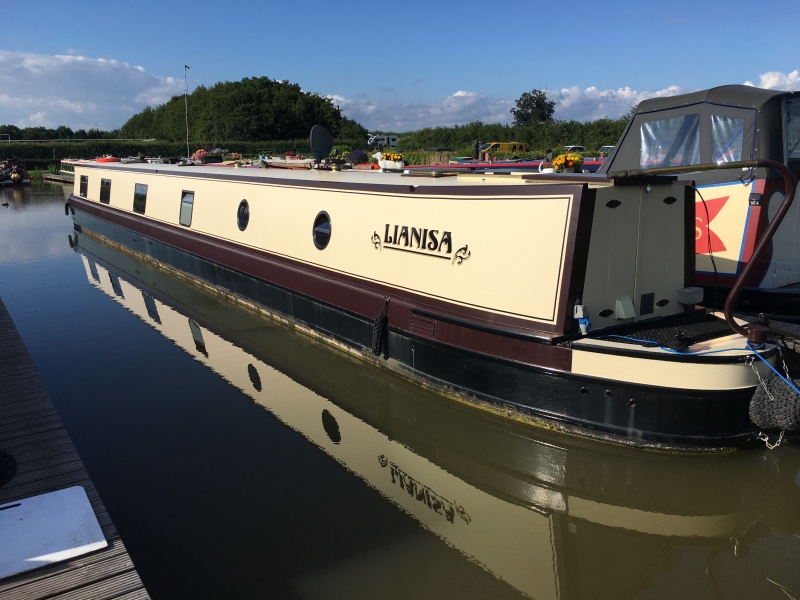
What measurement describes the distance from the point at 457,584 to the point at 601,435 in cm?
188

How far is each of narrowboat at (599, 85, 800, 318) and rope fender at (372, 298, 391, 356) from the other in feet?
10.4

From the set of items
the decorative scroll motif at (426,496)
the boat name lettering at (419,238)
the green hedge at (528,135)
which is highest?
the green hedge at (528,135)

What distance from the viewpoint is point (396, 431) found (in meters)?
5.58

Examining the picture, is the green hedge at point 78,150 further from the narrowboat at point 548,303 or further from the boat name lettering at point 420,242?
the boat name lettering at point 420,242

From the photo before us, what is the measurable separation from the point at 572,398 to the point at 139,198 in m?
10.7

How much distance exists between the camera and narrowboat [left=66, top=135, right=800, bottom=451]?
4566 mm

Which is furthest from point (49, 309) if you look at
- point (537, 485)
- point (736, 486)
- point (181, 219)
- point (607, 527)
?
point (736, 486)

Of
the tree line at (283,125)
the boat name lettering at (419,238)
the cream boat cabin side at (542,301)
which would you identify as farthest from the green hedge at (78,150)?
the boat name lettering at (419,238)

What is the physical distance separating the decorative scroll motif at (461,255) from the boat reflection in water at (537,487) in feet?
4.52

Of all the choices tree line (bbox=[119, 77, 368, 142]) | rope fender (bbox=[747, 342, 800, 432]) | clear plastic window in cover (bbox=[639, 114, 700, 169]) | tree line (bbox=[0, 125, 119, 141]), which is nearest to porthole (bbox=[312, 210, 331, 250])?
clear plastic window in cover (bbox=[639, 114, 700, 169])

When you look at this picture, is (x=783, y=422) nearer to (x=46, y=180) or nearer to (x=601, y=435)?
(x=601, y=435)

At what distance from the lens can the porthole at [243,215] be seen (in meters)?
8.90

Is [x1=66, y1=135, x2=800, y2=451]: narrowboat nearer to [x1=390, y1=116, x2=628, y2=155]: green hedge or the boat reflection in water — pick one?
the boat reflection in water

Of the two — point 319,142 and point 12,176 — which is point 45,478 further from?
point 12,176
